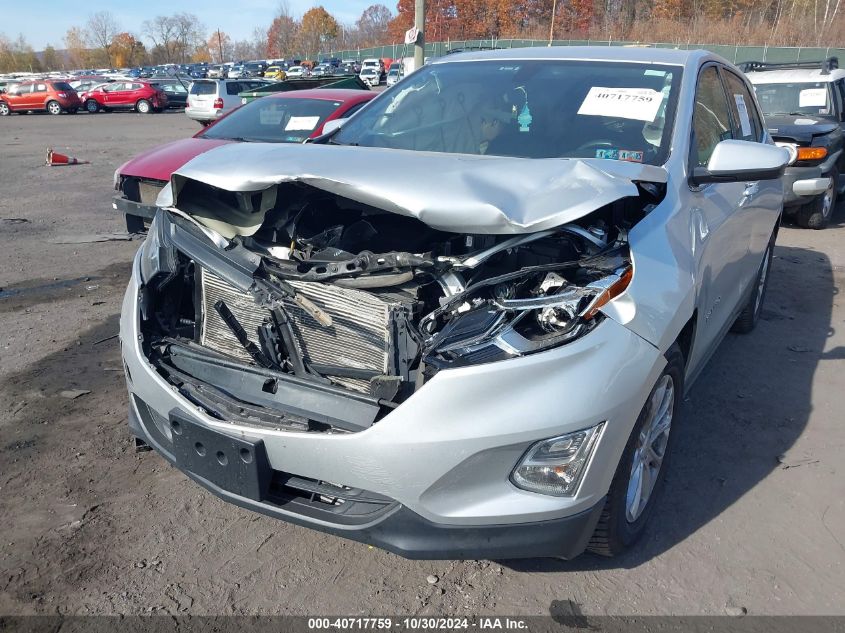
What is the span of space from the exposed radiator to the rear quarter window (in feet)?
68.6

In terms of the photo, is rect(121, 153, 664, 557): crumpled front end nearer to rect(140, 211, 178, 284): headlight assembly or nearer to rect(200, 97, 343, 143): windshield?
rect(140, 211, 178, 284): headlight assembly

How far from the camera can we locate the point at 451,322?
2383 mm

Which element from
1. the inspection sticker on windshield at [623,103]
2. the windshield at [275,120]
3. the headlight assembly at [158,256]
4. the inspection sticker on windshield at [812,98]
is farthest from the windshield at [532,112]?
the inspection sticker on windshield at [812,98]

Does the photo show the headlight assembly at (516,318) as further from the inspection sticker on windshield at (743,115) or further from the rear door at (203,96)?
the rear door at (203,96)

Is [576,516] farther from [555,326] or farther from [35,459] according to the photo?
[35,459]

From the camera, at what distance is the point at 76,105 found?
3231 centimetres

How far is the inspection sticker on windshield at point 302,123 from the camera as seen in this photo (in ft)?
25.8

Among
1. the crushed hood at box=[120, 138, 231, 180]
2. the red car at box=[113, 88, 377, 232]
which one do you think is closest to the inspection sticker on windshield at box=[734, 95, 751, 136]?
the red car at box=[113, 88, 377, 232]

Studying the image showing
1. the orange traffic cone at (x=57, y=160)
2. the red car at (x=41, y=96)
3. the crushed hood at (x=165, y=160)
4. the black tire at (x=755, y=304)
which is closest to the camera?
the black tire at (x=755, y=304)

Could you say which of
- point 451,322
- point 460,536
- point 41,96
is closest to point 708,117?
point 451,322

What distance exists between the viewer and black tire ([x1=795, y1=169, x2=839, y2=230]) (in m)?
8.50

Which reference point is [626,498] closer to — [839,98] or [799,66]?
[839,98]

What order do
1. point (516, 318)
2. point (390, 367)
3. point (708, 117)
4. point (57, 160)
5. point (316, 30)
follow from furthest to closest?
point (316, 30), point (57, 160), point (708, 117), point (390, 367), point (516, 318)

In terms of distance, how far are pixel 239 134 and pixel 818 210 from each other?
7.04m
